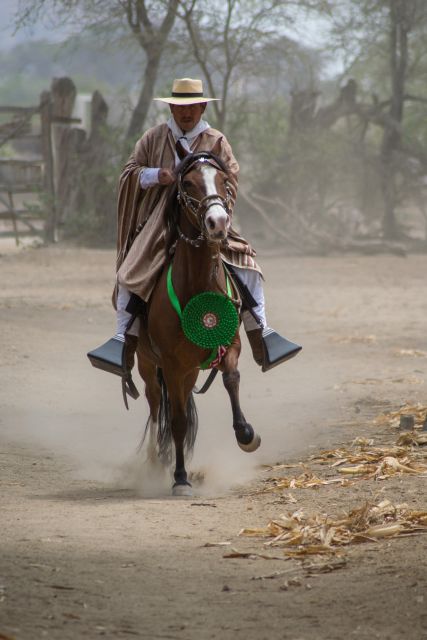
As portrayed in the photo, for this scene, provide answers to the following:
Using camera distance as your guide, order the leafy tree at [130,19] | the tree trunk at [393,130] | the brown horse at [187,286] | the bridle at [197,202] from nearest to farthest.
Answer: the bridle at [197,202] < the brown horse at [187,286] < the leafy tree at [130,19] < the tree trunk at [393,130]

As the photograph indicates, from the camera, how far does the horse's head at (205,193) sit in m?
6.20

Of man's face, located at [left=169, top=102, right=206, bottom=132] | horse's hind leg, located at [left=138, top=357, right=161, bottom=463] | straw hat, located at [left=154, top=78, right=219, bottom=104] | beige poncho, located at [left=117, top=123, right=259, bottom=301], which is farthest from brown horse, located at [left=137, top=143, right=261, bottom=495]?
horse's hind leg, located at [left=138, top=357, right=161, bottom=463]

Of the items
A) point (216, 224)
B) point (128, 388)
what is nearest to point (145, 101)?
point (128, 388)

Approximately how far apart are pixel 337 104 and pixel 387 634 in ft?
80.3

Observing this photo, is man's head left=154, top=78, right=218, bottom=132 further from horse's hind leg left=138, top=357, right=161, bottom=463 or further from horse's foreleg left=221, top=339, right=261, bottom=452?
horse's hind leg left=138, top=357, right=161, bottom=463

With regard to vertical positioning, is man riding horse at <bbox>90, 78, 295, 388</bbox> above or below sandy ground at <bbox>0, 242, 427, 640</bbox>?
above

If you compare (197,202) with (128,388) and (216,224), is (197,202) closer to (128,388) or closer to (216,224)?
(216,224)

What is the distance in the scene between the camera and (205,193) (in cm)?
640

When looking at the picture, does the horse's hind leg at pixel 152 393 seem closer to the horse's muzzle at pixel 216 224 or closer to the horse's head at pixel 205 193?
the horse's head at pixel 205 193

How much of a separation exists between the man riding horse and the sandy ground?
0.99 meters

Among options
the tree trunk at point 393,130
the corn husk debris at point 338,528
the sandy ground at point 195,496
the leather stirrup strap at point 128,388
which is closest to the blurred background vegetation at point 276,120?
the tree trunk at point 393,130

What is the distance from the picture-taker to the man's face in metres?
7.16

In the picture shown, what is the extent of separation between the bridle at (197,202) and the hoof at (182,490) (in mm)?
1495

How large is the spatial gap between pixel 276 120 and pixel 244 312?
20.7m
